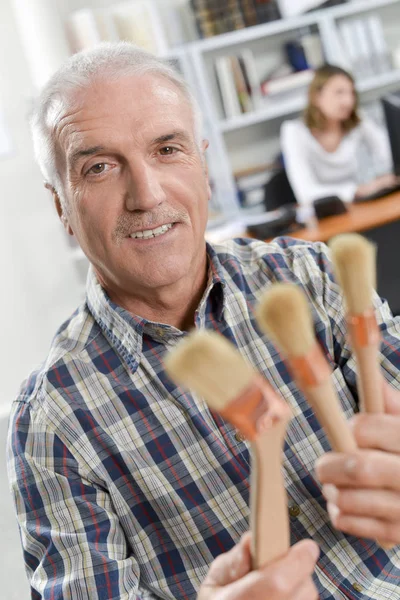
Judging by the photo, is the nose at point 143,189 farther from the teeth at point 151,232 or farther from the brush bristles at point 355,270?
the brush bristles at point 355,270

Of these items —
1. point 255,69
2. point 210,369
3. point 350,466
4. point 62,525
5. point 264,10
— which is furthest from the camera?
point 255,69

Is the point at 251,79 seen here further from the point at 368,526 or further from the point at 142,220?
the point at 368,526

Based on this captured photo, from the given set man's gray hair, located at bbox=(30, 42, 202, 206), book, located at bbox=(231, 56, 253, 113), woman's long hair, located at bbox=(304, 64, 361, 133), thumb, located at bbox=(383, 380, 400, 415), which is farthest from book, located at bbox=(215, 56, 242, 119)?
A: thumb, located at bbox=(383, 380, 400, 415)

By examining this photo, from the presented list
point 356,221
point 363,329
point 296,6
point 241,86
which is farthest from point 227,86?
point 363,329

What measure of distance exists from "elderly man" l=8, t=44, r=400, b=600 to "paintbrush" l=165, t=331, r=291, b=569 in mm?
546

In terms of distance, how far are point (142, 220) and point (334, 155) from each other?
3.12 meters

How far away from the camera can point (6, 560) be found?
1298 mm

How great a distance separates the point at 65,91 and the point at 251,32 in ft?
11.2

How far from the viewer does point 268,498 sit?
461mm

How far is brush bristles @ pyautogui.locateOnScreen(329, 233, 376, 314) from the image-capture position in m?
0.45

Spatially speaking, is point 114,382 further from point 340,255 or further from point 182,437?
point 340,255

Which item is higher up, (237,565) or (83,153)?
(83,153)

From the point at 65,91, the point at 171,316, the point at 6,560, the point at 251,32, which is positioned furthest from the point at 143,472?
the point at 251,32

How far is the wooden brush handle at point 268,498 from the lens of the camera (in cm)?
44
